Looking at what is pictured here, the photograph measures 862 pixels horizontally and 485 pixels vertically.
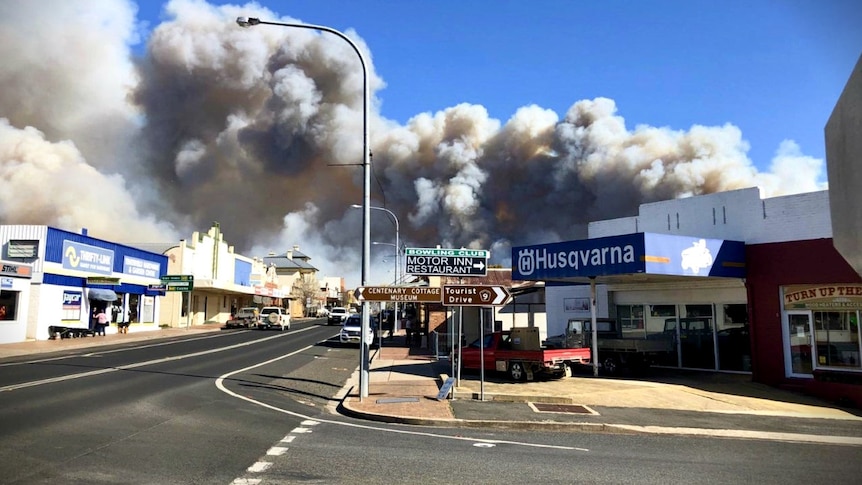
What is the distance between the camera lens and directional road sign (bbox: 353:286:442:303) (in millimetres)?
12320

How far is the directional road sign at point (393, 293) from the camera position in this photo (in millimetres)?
12320

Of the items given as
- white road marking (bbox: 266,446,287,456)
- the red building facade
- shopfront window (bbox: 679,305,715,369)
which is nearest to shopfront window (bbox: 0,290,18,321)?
white road marking (bbox: 266,446,287,456)

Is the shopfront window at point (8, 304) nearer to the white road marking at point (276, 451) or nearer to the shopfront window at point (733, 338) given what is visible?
the white road marking at point (276, 451)

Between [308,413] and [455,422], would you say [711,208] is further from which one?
[308,413]

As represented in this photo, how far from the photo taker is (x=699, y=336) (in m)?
17.8

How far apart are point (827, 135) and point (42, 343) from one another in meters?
29.2

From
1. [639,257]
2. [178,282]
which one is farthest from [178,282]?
[639,257]

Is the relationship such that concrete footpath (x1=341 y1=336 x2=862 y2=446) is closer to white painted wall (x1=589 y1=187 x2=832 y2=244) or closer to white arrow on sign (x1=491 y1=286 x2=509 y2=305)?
white arrow on sign (x1=491 y1=286 x2=509 y2=305)

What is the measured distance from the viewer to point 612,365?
1688 centimetres

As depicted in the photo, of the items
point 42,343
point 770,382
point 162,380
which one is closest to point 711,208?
point 770,382

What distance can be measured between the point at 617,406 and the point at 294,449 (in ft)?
23.4

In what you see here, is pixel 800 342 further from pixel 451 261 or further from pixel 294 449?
pixel 294 449

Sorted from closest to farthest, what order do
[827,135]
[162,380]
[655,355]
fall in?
[827,135], [162,380], [655,355]

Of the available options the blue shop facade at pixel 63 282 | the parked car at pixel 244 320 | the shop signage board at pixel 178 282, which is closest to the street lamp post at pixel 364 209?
the blue shop facade at pixel 63 282
